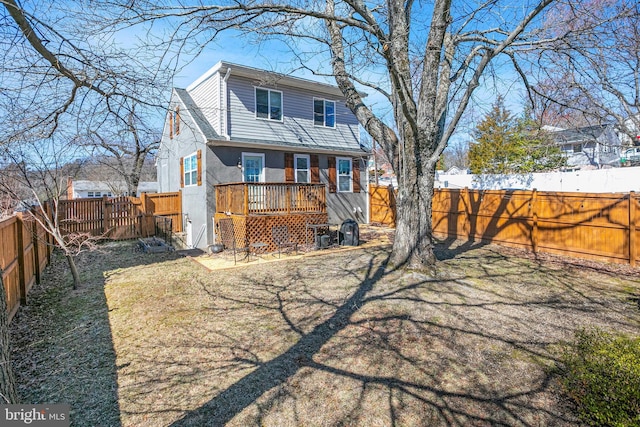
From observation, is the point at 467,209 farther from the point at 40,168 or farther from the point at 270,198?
the point at 40,168

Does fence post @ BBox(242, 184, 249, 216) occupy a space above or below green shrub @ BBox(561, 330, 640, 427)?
above

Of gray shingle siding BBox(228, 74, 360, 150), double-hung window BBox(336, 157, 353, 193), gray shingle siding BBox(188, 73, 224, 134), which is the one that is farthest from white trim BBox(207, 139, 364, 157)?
gray shingle siding BBox(188, 73, 224, 134)

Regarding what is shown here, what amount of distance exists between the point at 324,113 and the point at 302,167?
264 cm

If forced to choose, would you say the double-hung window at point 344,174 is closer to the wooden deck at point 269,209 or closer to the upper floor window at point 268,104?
the upper floor window at point 268,104

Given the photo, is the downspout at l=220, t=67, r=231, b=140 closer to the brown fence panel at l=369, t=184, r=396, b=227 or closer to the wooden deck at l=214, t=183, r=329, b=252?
the wooden deck at l=214, t=183, r=329, b=252

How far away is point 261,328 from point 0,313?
290 centimetres

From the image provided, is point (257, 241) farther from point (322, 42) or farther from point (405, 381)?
point (405, 381)

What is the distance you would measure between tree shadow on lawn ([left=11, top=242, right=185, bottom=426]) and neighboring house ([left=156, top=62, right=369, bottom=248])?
5056mm

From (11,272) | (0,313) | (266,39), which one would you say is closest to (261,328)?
(0,313)

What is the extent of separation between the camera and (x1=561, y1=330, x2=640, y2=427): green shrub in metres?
2.49

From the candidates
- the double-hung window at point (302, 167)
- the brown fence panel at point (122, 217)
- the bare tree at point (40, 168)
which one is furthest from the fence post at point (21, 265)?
the double-hung window at point (302, 167)

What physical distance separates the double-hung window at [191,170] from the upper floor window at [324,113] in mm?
4905

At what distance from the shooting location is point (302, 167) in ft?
42.3

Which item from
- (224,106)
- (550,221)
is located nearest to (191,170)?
(224,106)
